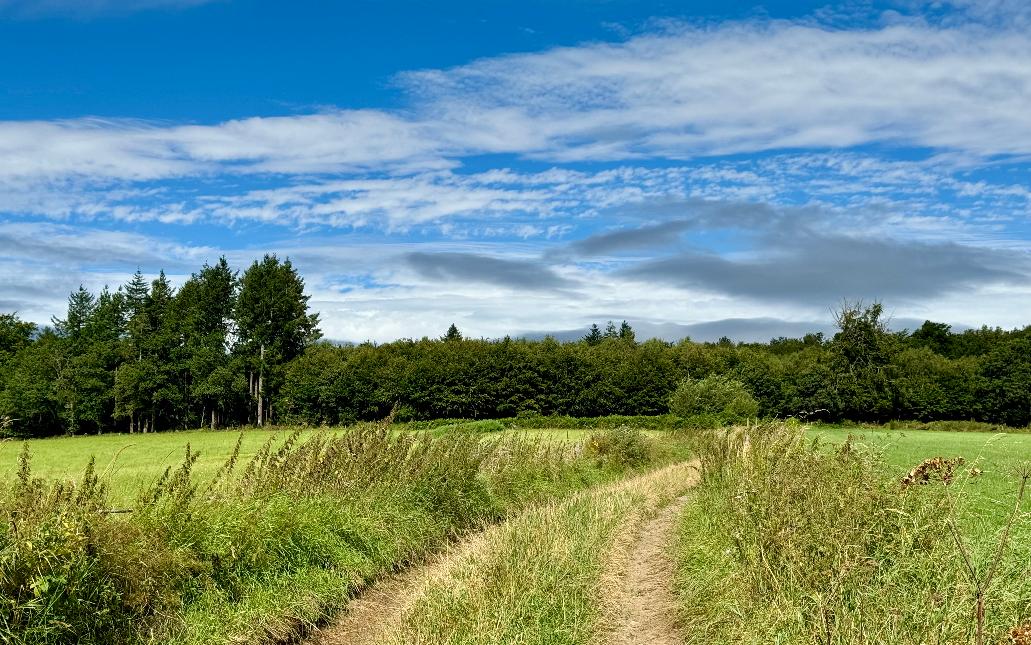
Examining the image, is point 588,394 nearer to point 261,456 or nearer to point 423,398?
point 423,398

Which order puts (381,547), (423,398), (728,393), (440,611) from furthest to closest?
(423,398)
(728,393)
(381,547)
(440,611)

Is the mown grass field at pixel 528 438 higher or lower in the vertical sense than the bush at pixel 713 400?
lower

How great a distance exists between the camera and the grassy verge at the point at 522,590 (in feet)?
22.6

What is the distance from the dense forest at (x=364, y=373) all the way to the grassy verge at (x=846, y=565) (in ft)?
167

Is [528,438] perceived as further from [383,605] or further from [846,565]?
[846,565]

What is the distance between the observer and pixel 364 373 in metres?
64.8

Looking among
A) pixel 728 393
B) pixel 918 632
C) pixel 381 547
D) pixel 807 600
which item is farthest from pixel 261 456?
pixel 728 393

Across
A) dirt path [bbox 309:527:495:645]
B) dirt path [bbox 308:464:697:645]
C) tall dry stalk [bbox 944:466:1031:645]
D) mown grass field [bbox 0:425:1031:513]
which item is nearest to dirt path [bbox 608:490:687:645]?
dirt path [bbox 308:464:697:645]

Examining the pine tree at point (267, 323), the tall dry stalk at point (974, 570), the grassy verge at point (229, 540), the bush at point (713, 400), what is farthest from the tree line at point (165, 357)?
the tall dry stalk at point (974, 570)

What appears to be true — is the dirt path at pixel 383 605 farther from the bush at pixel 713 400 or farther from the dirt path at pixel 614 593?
the bush at pixel 713 400

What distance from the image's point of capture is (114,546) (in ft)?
22.6

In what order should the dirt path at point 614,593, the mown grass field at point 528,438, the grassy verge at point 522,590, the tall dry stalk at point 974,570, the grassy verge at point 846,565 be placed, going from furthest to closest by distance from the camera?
the mown grass field at point 528,438
the dirt path at point 614,593
the grassy verge at point 522,590
the grassy verge at point 846,565
the tall dry stalk at point 974,570

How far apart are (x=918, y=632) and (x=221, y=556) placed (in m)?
6.67

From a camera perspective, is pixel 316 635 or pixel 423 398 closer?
pixel 316 635
